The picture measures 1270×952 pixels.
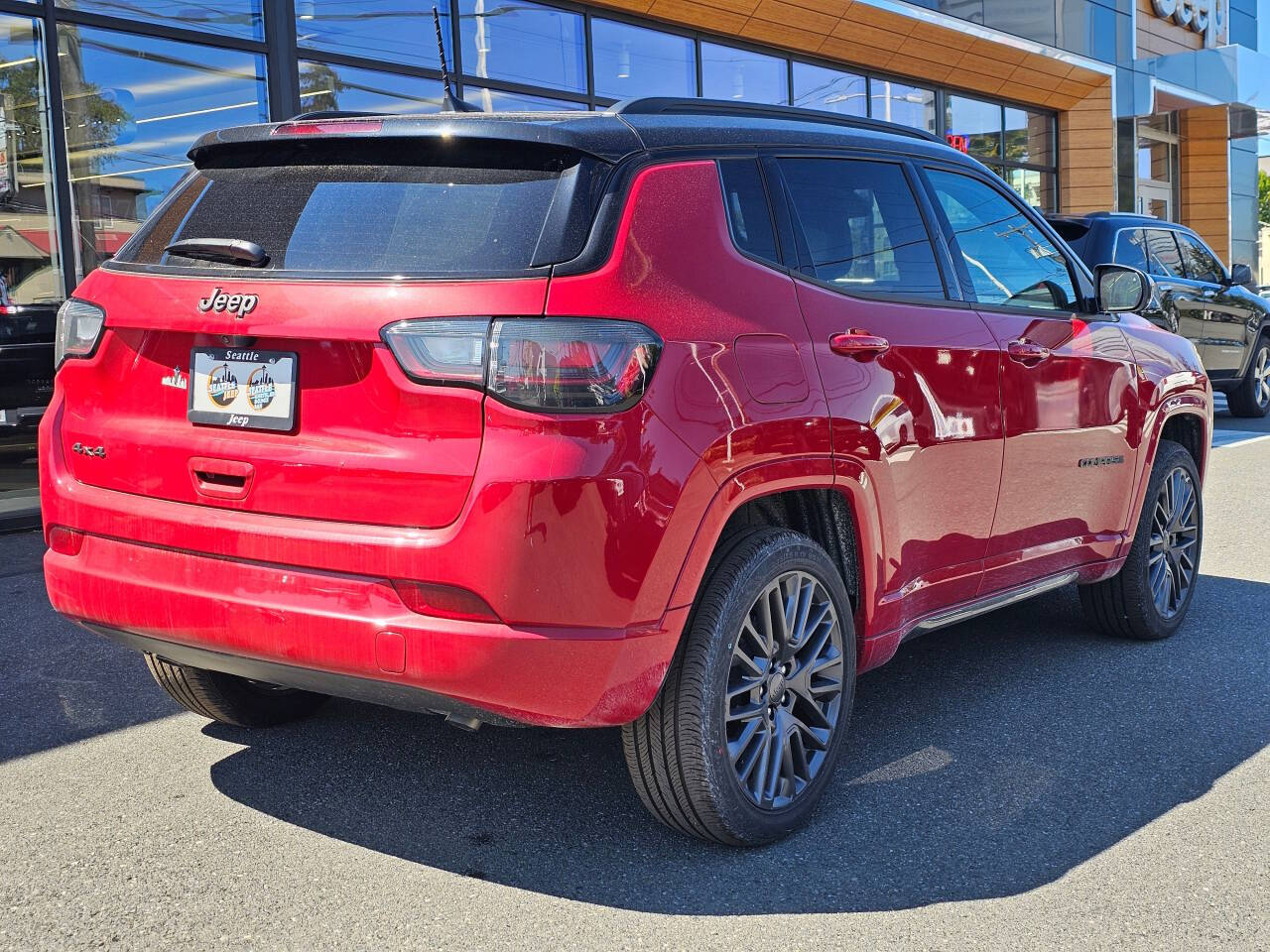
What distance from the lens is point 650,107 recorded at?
329 cm

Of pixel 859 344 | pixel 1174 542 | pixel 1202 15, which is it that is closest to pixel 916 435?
pixel 859 344

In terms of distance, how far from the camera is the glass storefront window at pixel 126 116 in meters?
9.63

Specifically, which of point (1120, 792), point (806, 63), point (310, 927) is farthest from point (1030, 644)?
point (806, 63)

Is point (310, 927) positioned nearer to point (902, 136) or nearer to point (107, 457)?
point (107, 457)

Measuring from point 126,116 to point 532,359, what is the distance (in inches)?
329

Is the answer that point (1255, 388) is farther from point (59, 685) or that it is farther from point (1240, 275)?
point (59, 685)

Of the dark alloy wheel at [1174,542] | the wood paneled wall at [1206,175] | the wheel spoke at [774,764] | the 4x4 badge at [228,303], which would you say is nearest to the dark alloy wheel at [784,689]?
the wheel spoke at [774,764]

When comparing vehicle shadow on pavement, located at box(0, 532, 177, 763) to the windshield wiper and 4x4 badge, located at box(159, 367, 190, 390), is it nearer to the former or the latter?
4x4 badge, located at box(159, 367, 190, 390)

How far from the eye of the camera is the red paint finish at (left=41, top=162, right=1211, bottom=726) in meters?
2.73

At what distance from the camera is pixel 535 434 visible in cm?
271

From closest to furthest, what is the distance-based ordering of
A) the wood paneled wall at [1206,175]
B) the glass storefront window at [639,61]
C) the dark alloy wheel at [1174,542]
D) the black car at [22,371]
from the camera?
the dark alloy wheel at [1174,542], the black car at [22,371], the glass storefront window at [639,61], the wood paneled wall at [1206,175]

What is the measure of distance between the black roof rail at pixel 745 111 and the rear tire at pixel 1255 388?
34.6 feet

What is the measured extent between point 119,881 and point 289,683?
0.58 m

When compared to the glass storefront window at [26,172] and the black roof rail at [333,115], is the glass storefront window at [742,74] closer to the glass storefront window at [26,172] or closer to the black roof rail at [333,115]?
the glass storefront window at [26,172]
